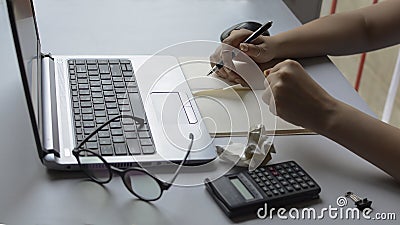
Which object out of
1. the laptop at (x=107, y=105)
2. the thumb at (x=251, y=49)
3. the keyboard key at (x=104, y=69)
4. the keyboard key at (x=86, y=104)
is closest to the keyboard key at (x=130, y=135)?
the laptop at (x=107, y=105)

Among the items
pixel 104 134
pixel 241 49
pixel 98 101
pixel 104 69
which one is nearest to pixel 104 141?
pixel 104 134

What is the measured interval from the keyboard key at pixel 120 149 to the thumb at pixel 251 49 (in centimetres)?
34

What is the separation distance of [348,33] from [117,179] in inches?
23.8

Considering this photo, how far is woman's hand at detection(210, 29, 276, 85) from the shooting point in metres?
1.06

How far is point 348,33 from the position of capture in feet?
3.89

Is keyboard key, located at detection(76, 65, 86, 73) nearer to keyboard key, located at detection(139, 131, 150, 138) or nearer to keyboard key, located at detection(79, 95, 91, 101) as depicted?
keyboard key, located at detection(79, 95, 91, 101)

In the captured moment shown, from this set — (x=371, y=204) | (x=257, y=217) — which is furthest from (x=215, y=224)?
(x=371, y=204)

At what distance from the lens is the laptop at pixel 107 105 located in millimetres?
819

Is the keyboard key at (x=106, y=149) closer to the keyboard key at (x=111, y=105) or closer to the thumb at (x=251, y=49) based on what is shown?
the keyboard key at (x=111, y=105)

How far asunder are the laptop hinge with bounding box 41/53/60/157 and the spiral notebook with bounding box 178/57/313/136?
0.23 metres

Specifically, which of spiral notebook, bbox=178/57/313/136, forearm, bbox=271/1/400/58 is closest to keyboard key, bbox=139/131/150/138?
spiral notebook, bbox=178/57/313/136

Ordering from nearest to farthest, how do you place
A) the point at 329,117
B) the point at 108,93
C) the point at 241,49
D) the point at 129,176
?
the point at 129,176, the point at 329,117, the point at 108,93, the point at 241,49

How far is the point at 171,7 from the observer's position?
4.57 ft

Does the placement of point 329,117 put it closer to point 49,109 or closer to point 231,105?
point 231,105
